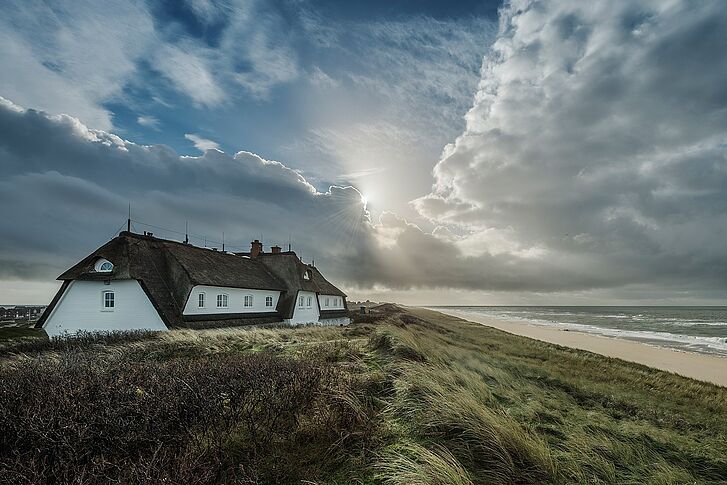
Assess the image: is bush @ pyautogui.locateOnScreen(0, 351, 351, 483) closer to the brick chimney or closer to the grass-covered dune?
the grass-covered dune

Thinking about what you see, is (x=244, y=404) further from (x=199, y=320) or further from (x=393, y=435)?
(x=199, y=320)

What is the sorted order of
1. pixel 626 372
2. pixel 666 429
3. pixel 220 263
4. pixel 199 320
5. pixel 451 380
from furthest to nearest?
pixel 220 263 < pixel 199 320 < pixel 626 372 < pixel 666 429 < pixel 451 380

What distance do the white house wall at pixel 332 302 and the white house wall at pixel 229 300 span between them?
6886mm

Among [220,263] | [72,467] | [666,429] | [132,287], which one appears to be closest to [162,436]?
[72,467]

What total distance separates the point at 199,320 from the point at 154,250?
17.7ft

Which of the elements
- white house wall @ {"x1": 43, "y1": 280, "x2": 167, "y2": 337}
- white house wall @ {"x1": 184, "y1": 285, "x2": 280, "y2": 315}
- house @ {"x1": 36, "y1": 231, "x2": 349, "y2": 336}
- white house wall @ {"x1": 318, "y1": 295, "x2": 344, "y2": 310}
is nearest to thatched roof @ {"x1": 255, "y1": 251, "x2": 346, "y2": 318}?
white house wall @ {"x1": 184, "y1": 285, "x2": 280, "y2": 315}

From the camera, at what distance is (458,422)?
5.94 meters

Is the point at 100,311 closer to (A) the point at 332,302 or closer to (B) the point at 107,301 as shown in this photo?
(B) the point at 107,301

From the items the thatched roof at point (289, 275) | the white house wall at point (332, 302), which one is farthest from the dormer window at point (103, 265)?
the white house wall at point (332, 302)

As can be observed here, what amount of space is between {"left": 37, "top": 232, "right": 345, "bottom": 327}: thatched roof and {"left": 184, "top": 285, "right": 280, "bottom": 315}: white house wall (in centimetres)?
36

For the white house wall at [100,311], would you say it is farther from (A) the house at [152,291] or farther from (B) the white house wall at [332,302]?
(B) the white house wall at [332,302]

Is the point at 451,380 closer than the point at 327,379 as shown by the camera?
No

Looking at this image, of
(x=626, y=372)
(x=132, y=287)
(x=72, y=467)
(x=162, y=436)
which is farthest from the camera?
(x=132, y=287)

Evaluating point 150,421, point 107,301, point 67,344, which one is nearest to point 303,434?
point 150,421
